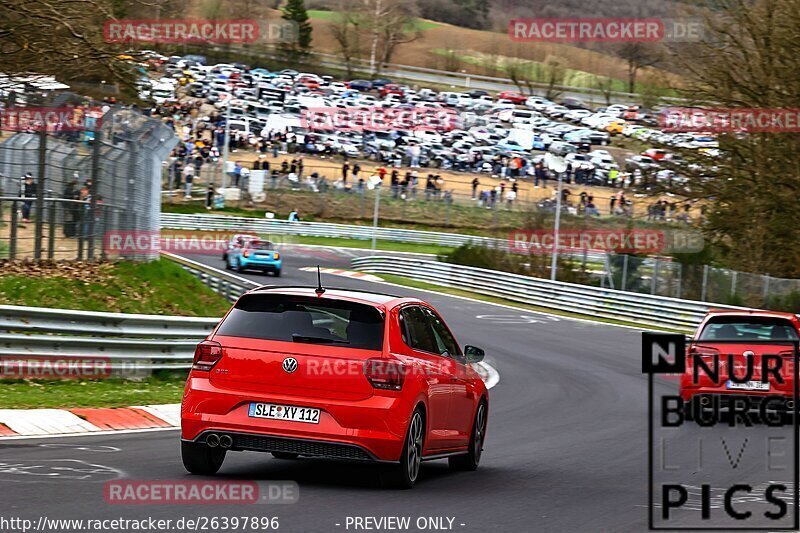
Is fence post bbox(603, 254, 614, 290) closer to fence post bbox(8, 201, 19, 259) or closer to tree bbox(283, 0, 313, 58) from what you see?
fence post bbox(8, 201, 19, 259)

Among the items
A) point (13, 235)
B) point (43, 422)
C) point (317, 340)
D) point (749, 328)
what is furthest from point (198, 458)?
point (13, 235)

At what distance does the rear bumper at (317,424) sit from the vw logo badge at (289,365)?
0.17m

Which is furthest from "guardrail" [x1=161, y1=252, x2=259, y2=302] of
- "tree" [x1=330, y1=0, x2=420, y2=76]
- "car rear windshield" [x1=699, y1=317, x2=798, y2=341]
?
"tree" [x1=330, y1=0, x2=420, y2=76]

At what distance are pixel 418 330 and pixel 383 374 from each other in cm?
110

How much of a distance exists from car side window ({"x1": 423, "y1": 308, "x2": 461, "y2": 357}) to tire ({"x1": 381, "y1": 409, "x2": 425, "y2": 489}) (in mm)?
1095

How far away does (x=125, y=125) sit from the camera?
1989cm

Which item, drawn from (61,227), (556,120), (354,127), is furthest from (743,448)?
(556,120)

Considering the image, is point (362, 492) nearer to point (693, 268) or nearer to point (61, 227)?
point (61, 227)

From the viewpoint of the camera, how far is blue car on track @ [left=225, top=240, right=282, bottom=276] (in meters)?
45.7

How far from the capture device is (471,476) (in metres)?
10.7

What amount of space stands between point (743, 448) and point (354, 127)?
223ft

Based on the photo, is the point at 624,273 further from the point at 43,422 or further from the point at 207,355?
the point at 207,355

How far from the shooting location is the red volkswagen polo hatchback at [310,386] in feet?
29.3

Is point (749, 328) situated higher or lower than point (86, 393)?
higher
